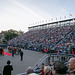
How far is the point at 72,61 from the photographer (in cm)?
229

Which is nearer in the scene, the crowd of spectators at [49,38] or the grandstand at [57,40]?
the grandstand at [57,40]

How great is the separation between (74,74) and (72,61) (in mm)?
343

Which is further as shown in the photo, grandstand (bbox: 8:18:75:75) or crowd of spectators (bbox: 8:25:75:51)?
crowd of spectators (bbox: 8:25:75:51)

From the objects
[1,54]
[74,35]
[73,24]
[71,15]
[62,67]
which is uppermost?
[71,15]

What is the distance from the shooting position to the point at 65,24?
33375 mm

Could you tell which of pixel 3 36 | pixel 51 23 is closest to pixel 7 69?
pixel 51 23

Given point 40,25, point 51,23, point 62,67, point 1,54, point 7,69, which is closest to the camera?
point 62,67

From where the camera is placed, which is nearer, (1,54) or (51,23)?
(1,54)

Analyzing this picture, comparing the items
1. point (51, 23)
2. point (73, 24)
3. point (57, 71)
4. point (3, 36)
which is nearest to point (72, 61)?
point (57, 71)

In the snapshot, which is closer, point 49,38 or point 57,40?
point 57,40

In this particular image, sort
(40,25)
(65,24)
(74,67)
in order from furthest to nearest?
(40,25), (65,24), (74,67)

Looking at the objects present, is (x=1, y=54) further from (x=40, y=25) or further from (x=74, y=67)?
(x=40, y=25)

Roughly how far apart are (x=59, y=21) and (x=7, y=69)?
31.7 metres

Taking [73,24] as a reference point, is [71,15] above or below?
above
